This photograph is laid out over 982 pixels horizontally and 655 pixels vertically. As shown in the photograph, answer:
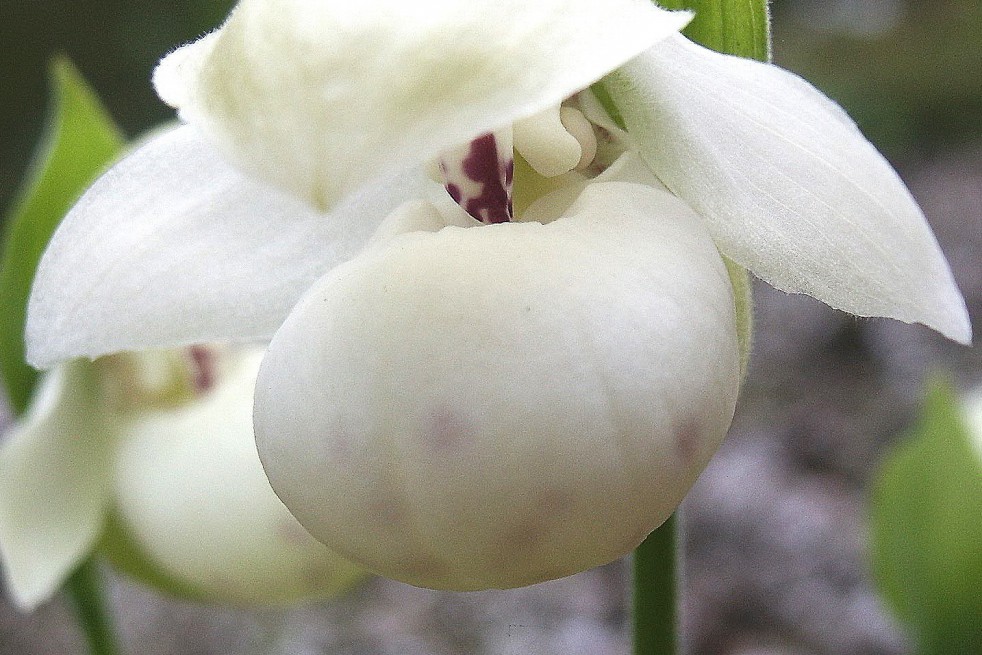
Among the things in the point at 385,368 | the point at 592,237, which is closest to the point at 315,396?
the point at 385,368

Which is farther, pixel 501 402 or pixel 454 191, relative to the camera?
pixel 454 191

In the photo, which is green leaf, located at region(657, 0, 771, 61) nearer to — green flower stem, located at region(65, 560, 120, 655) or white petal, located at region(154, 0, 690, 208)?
white petal, located at region(154, 0, 690, 208)

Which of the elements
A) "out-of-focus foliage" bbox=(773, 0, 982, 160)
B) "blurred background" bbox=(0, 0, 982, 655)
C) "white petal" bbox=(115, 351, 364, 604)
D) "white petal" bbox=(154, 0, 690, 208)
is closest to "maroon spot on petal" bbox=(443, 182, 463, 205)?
"white petal" bbox=(154, 0, 690, 208)


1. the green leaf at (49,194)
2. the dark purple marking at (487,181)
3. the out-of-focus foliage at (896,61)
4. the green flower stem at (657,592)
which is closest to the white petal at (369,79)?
the dark purple marking at (487,181)

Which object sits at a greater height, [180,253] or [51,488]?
[180,253]

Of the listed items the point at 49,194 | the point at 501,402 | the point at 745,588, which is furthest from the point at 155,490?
the point at 745,588

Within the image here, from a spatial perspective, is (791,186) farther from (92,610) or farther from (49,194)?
(92,610)

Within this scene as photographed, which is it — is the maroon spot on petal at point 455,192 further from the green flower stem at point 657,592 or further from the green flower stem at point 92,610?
the green flower stem at point 92,610

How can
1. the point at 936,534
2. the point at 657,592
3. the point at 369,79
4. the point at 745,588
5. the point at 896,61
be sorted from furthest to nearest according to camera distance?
1. the point at 896,61
2. the point at 745,588
3. the point at 936,534
4. the point at 657,592
5. the point at 369,79
